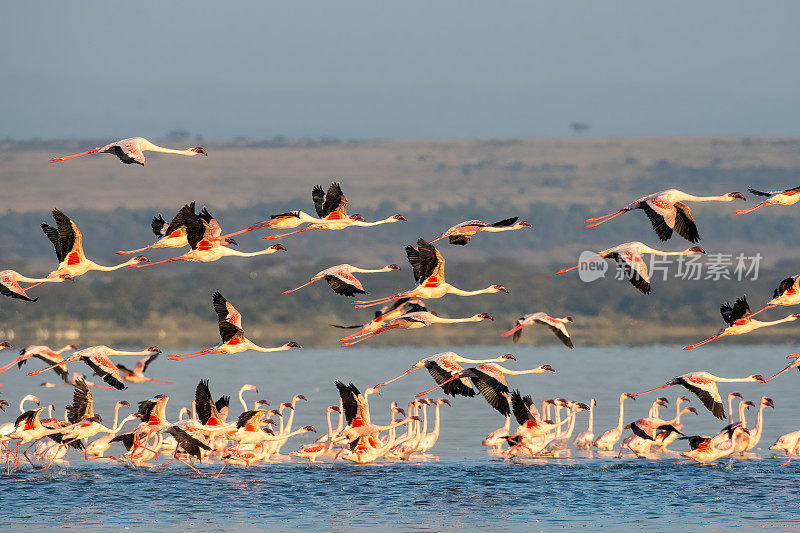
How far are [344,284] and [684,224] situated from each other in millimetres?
6236

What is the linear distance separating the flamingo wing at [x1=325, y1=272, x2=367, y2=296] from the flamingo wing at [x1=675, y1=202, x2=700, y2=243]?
18.7 feet

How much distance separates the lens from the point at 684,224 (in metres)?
22.2

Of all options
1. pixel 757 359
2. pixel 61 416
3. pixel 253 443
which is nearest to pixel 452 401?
pixel 61 416

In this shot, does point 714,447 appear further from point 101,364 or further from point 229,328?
point 101,364

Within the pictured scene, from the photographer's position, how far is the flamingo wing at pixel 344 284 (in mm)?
24500

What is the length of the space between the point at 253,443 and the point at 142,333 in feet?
166

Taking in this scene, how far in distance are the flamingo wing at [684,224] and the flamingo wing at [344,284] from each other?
5.70 m

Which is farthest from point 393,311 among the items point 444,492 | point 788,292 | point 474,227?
point 788,292

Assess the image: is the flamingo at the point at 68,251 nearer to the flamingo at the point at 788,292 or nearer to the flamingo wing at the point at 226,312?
the flamingo wing at the point at 226,312

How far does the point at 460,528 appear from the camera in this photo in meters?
20.5

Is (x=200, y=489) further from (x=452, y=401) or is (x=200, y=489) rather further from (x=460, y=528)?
(x=452, y=401)

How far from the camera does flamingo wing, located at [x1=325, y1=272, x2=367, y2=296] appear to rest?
24.5 metres

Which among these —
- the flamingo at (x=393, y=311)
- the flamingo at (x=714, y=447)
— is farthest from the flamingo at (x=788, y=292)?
Answer: the flamingo at (x=393, y=311)

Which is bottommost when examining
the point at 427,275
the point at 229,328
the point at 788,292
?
the point at 229,328
